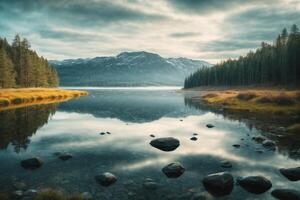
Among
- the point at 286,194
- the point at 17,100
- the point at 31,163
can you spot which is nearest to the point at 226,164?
the point at 286,194

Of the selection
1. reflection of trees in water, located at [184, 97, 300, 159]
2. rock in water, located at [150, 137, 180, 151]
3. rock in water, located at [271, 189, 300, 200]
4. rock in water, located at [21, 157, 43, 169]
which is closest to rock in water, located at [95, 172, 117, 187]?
rock in water, located at [21, 157, 43, 169]

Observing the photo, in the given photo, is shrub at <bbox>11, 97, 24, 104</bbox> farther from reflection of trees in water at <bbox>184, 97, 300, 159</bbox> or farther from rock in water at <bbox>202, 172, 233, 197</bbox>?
rock in water at <bbox>202, 172, 233, 197</bbox>

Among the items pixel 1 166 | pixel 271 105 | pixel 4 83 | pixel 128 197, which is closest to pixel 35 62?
pixel 4 83

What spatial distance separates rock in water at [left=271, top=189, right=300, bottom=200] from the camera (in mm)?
13175

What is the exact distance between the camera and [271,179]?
52.6 feet

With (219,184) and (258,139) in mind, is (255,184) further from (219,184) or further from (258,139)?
(258,139)

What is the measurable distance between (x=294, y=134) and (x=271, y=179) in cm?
1472

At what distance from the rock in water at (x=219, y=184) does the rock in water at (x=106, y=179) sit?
5.30 m

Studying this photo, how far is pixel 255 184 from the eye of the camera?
583 inches

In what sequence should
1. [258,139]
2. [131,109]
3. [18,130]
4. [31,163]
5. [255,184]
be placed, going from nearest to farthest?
[255,184] → [31,163] → [258,139] → [18,130] → [131,109]

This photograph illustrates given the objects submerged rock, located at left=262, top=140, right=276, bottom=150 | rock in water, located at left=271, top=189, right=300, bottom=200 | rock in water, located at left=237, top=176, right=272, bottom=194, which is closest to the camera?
rock in water, located at left=271, top=189, right=300, bottom=200

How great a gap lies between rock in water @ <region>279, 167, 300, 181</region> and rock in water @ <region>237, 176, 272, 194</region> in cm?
226

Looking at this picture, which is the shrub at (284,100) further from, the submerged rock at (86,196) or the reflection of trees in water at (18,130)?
the submerged rock at (86,196)

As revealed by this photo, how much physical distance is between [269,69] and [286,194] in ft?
361
